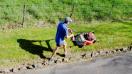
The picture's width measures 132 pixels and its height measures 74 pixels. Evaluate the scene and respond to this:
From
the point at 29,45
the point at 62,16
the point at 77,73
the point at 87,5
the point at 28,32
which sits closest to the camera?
the point at 77,73

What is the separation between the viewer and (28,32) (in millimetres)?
19250

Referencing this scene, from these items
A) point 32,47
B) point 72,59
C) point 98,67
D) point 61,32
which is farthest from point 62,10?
point 98,67

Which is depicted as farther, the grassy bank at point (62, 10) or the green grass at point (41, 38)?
the grassy bank at point (62, 10)

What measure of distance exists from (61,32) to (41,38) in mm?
2038

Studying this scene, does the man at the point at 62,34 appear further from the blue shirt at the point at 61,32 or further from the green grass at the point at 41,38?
the green grass at the point at 41,38

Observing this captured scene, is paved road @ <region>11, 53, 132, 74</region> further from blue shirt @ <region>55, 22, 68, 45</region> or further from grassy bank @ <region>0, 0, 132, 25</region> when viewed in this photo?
grassy bank @ <region>0, 0, 132, 25</region>

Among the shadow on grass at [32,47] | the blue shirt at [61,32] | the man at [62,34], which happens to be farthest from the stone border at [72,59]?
the blue shirt at [61,32]

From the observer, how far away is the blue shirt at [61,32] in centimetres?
1683

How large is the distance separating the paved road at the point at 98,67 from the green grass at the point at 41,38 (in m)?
0.95

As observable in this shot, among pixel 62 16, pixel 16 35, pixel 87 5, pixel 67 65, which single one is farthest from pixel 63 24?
pixel 87 5

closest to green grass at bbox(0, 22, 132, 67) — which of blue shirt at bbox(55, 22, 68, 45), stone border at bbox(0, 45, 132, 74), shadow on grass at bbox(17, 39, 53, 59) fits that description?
shadow on grass at bbox(17, 39, 53, 59)

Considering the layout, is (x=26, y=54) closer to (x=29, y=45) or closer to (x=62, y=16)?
(x=29, y=45)

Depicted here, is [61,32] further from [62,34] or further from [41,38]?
[41,38]

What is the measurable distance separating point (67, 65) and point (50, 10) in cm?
533
